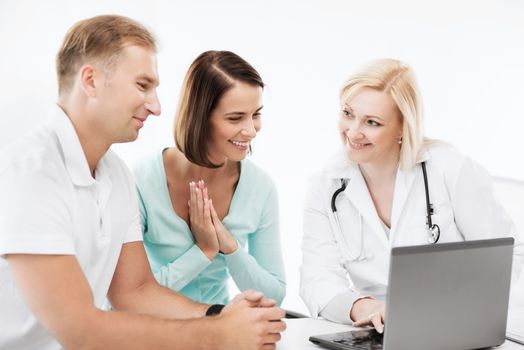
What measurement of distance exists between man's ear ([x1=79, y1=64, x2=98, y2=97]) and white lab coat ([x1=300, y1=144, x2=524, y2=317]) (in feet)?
2.96

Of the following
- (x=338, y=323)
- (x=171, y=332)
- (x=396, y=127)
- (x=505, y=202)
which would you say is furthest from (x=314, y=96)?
(x=171, y=332)

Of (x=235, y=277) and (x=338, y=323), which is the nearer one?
(x=338, y=323)

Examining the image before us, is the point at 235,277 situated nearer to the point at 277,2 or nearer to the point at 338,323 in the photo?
the point at 338,323

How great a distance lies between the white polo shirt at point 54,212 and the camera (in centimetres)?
165

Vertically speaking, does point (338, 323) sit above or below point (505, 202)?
below

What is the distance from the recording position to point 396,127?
2.42 m

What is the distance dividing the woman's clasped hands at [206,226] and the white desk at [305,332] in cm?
53

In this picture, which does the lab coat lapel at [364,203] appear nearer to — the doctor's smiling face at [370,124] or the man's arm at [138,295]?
the doctor's smiling face at [370,124]

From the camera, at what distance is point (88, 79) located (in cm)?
184

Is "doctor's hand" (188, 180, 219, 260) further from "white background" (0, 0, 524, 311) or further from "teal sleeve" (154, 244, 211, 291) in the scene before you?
"white background" (0, 0, 524, 311)

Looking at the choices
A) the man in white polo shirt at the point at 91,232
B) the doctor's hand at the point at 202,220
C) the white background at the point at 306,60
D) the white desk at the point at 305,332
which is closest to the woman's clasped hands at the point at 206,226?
the doctor's hand at the point at 202,220

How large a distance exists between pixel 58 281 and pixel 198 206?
34.2 inches

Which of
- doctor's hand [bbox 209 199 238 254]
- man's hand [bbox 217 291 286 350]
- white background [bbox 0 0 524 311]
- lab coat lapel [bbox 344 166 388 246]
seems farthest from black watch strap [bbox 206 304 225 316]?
white background [bbox 0 0 524 311]

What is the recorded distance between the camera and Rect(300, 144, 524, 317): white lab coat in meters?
2.39
